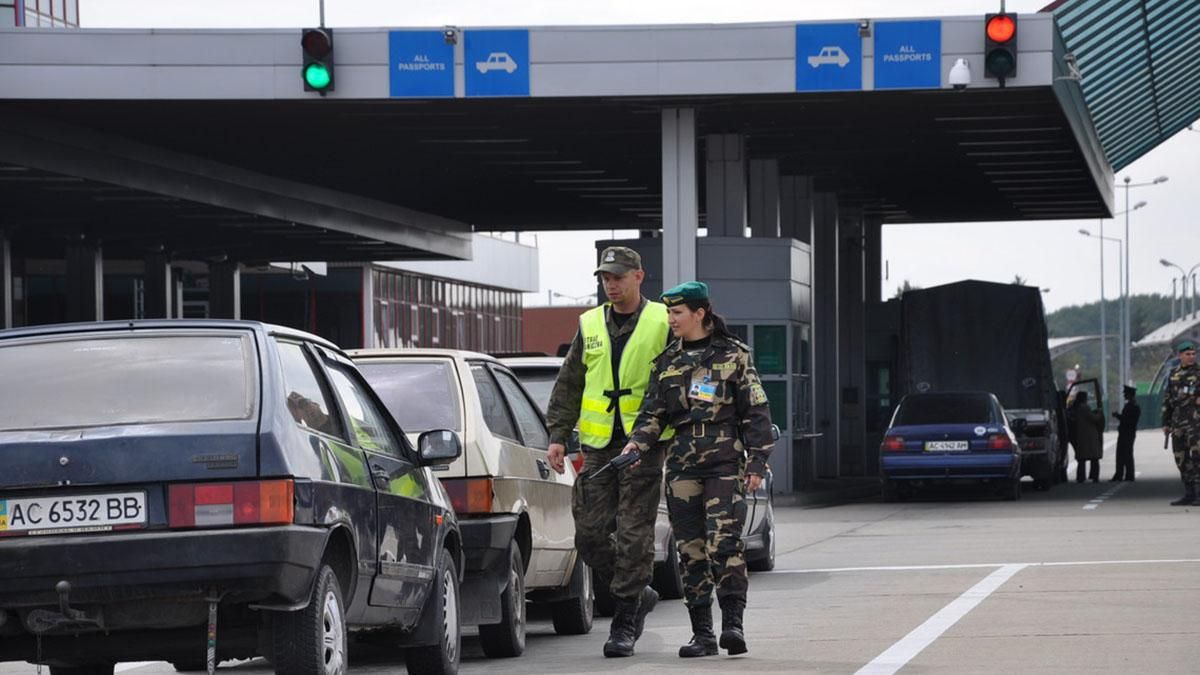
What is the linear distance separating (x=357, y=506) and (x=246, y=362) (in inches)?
28.4

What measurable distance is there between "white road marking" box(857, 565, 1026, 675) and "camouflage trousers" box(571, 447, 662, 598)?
1.23m

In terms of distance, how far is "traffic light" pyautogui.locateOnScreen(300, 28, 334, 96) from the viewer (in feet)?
83.1

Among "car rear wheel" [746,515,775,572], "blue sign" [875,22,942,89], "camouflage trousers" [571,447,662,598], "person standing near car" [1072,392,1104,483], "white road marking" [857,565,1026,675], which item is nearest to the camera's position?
"white road marking" [857,565,1026,675]

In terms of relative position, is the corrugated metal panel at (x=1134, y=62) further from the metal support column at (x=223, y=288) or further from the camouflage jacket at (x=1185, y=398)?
the metal support column at (x=223, y=288)

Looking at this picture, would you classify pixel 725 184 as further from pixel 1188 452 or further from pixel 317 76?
pixel 1188 452

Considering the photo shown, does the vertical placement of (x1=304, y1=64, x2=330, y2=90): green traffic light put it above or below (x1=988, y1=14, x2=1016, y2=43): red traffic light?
below

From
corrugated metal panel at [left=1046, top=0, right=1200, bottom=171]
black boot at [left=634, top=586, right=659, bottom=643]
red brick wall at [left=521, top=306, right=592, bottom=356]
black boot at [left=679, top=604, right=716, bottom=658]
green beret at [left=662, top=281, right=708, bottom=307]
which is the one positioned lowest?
black boot at [left=679, top=604, right=716, bottom=658]

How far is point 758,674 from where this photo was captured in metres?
9.62

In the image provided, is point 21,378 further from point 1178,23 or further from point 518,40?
point 1178,23

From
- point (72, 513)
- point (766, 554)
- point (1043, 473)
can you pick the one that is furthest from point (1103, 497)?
point (72, 513)

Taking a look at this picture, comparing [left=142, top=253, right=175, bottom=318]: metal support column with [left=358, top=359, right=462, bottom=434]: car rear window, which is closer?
[left=358, top=359, right=462, bottom=434]: car rear window

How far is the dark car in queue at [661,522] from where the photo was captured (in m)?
13.8

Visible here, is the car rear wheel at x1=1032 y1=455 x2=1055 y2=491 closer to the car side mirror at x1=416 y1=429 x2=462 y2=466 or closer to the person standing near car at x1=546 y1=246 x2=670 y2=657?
the person standing near car at x1=546 y1=246 x2=670 y2=657

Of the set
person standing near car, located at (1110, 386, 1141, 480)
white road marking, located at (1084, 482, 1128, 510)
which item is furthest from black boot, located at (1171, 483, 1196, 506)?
person standing near car, located at (1110, 386, 1141, 480)
